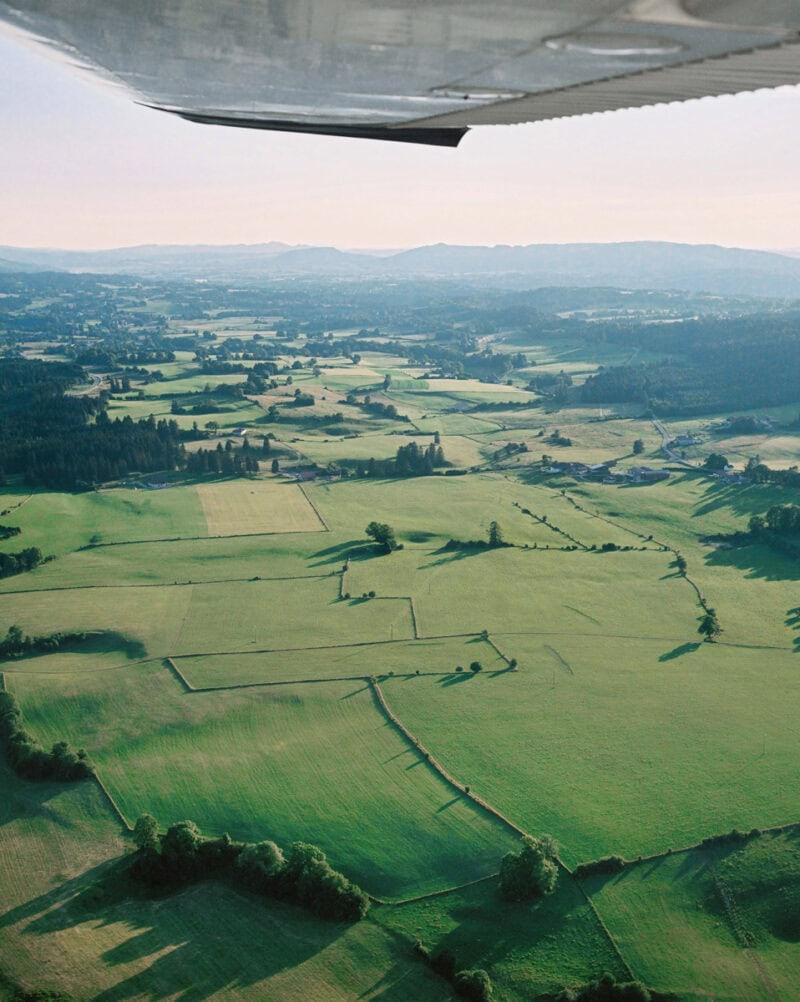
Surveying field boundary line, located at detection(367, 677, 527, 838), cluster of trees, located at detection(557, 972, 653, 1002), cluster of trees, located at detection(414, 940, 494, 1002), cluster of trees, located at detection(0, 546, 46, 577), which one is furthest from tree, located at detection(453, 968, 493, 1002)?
cluster of trees, located at detection(0, 546, 46, 577)

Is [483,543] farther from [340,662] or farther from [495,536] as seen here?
[340,662]

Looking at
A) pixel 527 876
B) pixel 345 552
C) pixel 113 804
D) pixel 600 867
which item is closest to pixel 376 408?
pixel 345 552

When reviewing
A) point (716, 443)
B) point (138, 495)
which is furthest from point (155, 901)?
point (716, 443)

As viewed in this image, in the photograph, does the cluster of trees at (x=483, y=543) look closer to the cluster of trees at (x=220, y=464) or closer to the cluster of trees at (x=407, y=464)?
the cluster of trees at (x=407, y=464)

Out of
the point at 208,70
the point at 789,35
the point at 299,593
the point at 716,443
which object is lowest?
the point at 299,593

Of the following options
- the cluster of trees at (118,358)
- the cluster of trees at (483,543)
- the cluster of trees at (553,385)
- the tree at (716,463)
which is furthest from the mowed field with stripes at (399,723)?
the cluster of trees at (118,358)

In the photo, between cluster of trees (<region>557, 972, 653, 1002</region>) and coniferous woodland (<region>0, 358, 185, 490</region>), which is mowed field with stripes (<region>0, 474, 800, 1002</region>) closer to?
cluster of trees (<region>557, 972, 653, 1002</region>)

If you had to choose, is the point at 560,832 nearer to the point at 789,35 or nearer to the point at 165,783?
the point at 165,783
